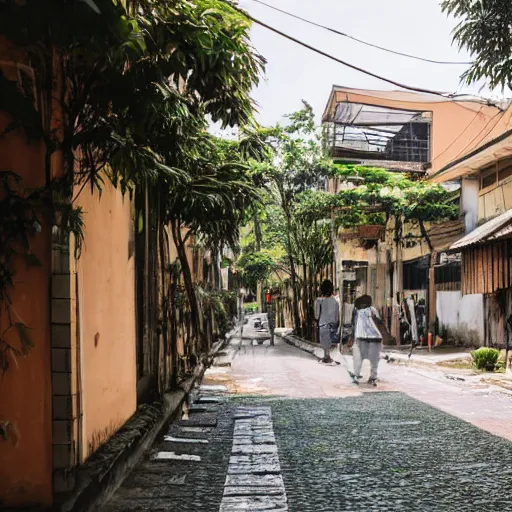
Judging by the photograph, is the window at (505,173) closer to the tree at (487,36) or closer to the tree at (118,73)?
the tree at (487,36)

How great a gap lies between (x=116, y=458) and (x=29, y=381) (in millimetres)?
1249

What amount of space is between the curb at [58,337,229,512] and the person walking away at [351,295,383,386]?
4992mm

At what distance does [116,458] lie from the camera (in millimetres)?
5250

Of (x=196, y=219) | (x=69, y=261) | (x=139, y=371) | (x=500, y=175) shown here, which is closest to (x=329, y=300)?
(x=500, y=175)

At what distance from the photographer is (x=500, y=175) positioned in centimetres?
1916

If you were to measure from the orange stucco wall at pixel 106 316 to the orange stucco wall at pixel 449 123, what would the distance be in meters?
26.0

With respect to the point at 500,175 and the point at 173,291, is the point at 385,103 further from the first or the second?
the point at 173,291

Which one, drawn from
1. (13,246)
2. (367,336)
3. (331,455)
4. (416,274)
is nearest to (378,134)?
(416,274)

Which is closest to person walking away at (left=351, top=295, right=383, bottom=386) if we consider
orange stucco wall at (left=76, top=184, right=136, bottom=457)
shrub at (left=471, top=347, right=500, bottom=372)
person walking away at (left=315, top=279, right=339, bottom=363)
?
shrub at (left=471, top=347, right=500, bottom=372)

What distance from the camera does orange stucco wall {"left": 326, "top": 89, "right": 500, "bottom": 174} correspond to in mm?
32344

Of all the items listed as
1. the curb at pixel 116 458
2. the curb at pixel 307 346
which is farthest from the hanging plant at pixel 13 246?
the curb at pixel 307 346

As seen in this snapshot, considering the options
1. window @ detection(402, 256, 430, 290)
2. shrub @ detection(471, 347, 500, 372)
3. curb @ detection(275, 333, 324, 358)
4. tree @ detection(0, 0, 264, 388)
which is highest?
tree @ detection(0, 0, 264, 388)

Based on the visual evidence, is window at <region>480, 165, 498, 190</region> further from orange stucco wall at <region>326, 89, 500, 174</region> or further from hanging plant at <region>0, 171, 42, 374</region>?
hanging plant at <region>0, 171, 42, 374</region>

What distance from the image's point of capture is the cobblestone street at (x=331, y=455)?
5.03 m
